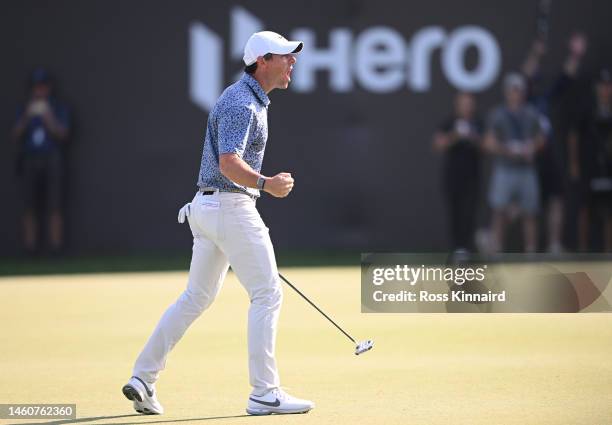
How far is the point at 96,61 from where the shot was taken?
1884 centimetres

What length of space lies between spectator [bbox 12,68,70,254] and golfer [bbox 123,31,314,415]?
1143 centimetres

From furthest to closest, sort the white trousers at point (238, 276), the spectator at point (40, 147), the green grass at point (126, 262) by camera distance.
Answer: the spectator at point (40, 147) < the green grass at point (126, 262) < the white trousers at point (238, 276)

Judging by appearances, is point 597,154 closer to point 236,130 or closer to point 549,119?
point 549,119

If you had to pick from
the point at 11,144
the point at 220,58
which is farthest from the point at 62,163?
the point at 220,58

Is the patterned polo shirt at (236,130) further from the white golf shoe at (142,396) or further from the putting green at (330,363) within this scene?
the putting green at (330,363)

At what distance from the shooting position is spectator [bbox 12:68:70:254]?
1848cm

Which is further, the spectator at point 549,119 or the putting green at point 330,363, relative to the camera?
the spectator at point 549,119

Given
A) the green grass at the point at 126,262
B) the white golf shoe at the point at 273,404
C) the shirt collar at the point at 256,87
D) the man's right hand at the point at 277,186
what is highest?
the shirt collar at the point at 256,87

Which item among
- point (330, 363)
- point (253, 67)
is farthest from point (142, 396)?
point (330, 363)

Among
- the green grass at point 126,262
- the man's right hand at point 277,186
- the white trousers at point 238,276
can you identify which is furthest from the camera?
the green grass at point 126,262

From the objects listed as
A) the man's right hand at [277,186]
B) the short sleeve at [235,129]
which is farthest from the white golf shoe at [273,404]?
the short sleeve at [235,129]

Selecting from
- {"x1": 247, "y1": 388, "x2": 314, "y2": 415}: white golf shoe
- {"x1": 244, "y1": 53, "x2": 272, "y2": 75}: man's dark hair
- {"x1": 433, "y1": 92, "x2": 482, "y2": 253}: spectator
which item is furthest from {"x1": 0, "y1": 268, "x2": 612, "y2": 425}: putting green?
{"x1": 433, "y1": 92, "x2": 482, "y2": 253}: spectator

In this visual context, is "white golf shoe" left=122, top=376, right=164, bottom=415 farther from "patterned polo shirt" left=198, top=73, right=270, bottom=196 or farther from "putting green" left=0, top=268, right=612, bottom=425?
"patterned polo shirt" left=198, top=73, right=270, bottom=196

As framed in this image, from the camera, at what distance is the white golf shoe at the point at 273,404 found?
714 centimetres
